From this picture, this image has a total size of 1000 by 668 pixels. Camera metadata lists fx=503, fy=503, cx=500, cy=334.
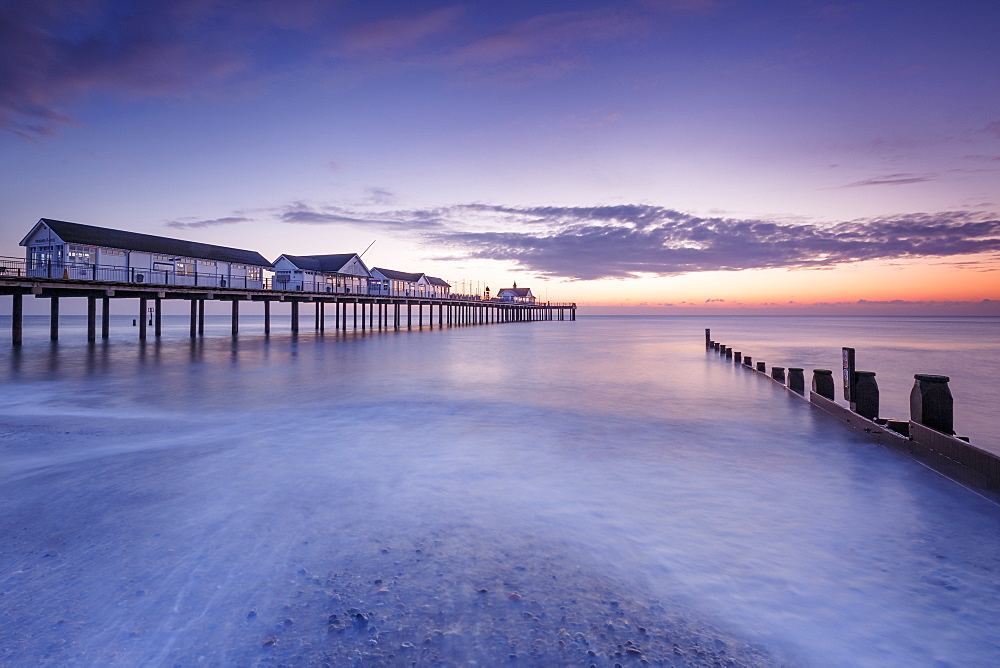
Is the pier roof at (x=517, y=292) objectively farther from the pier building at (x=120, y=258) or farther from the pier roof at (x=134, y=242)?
the pier building at (x=120, y=258)

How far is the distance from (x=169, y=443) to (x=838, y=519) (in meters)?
10.7

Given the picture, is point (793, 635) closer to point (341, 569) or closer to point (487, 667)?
point (487, 667)

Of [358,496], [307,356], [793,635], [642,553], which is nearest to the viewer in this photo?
[793,635]

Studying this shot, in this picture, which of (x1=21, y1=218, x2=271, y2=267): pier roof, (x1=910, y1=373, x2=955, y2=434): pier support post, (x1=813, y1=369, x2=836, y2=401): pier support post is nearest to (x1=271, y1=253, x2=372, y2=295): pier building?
(x1=21, y1=218, x2=271, y2=267): pier roof

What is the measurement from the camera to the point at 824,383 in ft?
43.2

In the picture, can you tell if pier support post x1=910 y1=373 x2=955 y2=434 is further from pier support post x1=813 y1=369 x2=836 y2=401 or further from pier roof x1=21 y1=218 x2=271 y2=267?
pier roof x1=21 y1=218 x2=271 y2=267

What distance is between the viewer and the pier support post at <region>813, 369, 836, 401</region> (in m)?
13.2

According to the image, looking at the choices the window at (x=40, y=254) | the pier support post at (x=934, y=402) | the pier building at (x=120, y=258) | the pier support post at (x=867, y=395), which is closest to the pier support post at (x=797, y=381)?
the pier support post at (x=867, y=395)

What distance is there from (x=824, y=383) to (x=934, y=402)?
5528mm

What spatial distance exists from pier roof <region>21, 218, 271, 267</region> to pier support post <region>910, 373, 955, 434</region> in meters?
41.9

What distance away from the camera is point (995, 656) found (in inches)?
139

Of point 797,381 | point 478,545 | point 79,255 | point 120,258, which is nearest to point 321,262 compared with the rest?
point 120,258

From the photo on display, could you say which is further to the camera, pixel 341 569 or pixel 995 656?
pixel 341 569

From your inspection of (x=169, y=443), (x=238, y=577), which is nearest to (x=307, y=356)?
(x=169, y=443)
